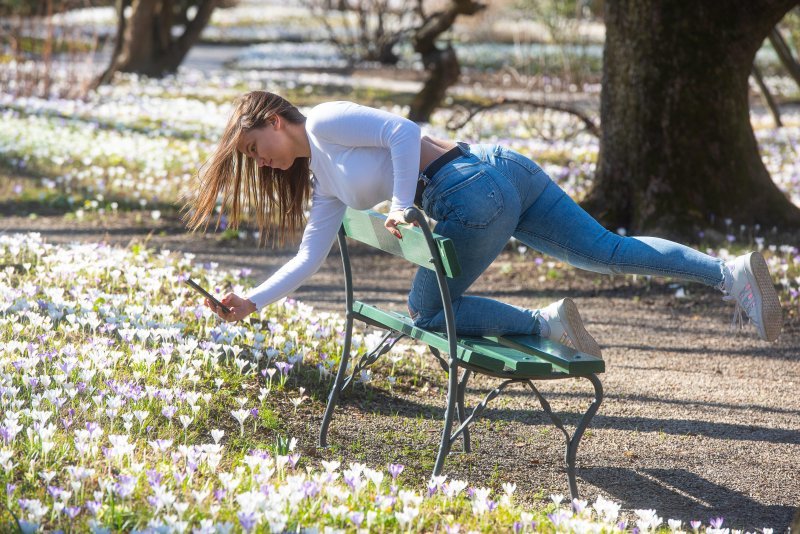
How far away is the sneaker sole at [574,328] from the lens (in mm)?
4121

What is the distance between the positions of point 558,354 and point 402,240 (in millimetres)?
740

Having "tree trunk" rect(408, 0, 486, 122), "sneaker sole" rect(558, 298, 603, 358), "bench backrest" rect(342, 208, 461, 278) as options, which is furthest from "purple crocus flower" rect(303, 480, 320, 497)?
"tree trunk" rect(408, 0, 486, 122)

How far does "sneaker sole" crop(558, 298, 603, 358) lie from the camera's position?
13.5 feet

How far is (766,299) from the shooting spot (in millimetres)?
4055

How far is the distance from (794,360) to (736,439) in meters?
1.67

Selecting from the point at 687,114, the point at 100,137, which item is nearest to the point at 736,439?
the point at 687,114

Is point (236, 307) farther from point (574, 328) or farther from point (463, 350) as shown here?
point (574, 328)

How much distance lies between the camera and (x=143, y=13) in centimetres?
2352

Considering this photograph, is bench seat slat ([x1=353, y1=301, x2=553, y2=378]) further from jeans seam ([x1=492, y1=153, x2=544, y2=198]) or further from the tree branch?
the tree branch

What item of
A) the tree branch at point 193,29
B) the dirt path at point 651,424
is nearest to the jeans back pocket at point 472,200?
the dirt path at point 651,424

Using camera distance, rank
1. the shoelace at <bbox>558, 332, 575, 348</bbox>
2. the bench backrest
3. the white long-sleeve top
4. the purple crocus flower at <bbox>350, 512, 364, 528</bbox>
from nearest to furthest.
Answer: the purple crocus flower at <bbox>350, 512, 364, 528</bbox>, the bench backrest, the white long-sleeve top, the shoelace at <bbox>558, 332, 575, 348</bbox>

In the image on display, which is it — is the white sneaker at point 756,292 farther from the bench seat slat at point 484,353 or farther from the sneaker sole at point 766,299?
the bench seat slat at point 484,353

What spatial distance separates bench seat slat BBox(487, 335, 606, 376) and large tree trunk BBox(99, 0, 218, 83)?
2105cm

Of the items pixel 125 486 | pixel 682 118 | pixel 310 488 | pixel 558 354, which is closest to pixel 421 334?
pixel 558 354
